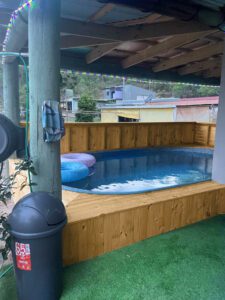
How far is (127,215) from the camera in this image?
8.64ft

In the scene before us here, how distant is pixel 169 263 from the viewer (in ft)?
7.74

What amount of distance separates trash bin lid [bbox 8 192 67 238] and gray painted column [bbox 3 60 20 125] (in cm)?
312

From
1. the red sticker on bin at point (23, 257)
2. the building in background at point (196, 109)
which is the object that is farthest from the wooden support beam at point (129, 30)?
the building in background at point (196, 109)

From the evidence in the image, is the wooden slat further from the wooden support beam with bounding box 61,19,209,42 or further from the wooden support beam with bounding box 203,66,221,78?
the wooden support beam with bounding box 203,66,221,78

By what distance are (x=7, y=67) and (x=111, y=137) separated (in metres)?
3.85

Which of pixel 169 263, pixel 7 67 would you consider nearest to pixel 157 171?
pixel 169 263

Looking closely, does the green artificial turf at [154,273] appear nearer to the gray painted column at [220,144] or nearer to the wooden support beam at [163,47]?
the gray painted column at [220,144]

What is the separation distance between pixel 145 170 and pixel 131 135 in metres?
2.14

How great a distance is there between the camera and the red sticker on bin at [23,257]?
1.61 m

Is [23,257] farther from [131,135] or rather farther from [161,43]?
[131,135]

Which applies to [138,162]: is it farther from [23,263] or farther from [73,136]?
[23,263]

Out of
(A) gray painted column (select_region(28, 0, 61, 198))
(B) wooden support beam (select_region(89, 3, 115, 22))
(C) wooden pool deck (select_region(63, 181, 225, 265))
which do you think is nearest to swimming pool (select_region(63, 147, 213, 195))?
(C) wooden pool deck (select_region(63, 181, 225, 265))

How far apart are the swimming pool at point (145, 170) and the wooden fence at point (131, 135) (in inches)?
12.9

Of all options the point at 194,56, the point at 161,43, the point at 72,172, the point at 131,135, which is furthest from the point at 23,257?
the point at 131,135
